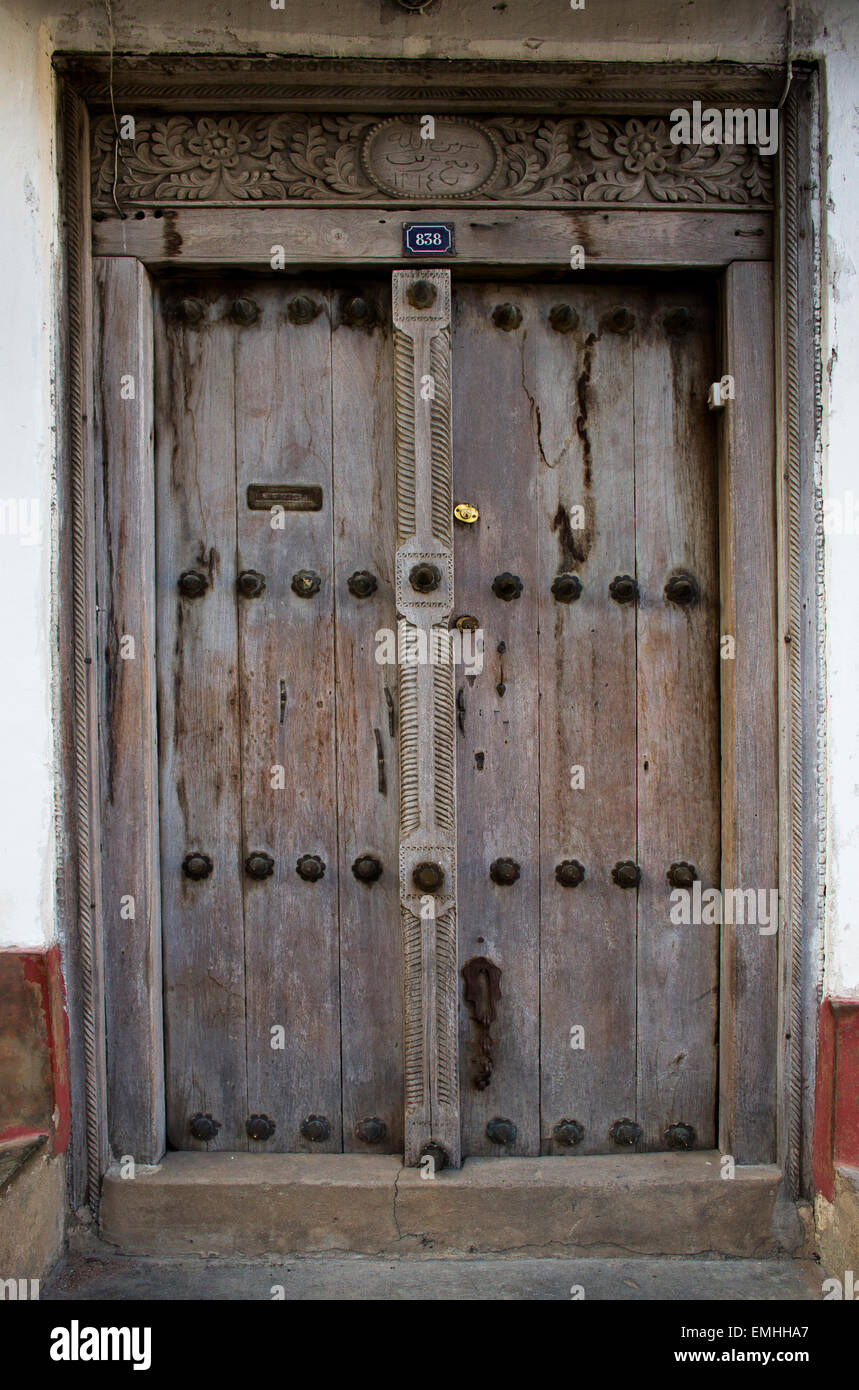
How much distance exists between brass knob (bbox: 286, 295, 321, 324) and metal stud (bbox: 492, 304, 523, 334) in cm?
39

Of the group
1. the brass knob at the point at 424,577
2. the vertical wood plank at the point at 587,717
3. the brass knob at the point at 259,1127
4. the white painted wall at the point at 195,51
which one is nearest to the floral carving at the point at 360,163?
the white painted wall at the point at 195,51

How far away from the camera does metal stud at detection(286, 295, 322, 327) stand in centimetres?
199

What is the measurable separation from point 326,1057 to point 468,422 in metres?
1.44

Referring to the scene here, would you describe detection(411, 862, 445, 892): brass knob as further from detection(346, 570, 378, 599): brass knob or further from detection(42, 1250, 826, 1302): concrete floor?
detection(42, 1250, 826, 1302): concrete floor

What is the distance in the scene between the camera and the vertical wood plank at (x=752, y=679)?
1935mm

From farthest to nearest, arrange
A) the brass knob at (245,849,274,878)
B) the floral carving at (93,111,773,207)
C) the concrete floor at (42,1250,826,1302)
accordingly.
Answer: the brass knob at (245,849,274,878) < the floral carving at (93,111,773,207) < the concrete floor at (42,1250,826,1302)

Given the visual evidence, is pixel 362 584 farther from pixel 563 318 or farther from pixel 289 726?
pixel 563 318

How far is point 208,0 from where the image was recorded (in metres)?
1.84

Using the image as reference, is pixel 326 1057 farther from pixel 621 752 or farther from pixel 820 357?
pixel 820 357

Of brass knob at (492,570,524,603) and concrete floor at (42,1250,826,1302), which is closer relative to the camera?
concrete floor at (42,1250,826,1302)

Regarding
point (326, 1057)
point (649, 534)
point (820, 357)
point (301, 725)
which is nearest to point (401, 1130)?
point (326, 1057)

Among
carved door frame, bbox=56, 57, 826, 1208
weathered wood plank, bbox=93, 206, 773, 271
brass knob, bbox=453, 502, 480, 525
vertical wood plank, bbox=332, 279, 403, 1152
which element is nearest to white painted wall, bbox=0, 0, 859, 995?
carved door frame, bbox=56, 57, 826, 1208

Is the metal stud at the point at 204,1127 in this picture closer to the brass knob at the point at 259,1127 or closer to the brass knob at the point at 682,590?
the brass knob at the point at 259,1127

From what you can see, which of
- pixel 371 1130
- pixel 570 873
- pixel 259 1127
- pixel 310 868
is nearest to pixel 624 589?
pixel 570 873
